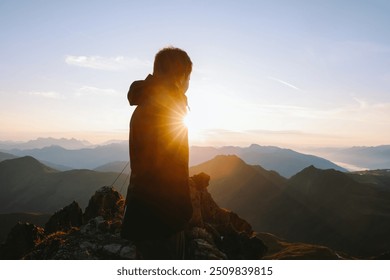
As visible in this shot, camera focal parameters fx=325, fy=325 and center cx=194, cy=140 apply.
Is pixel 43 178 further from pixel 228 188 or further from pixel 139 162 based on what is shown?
pixel 139 162

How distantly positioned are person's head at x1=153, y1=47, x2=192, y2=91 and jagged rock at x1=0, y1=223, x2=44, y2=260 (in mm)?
22080

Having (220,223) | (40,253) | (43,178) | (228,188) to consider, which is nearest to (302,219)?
(228,188)

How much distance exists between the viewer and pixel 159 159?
3.34m

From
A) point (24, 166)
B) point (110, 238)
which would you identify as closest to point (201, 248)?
point (110, 238)

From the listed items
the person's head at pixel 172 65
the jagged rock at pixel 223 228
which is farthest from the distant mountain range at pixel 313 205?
the person's head at pixel 172 65

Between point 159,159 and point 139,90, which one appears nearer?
point 159,159

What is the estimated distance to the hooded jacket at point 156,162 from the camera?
3344 millimetres

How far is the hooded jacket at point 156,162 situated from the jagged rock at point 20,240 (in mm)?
21679

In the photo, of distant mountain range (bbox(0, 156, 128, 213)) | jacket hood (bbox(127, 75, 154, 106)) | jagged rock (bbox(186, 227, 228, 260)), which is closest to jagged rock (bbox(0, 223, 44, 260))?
jagged rock (bbox(186, 227, 228, 260))

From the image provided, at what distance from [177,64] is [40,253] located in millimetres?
9061

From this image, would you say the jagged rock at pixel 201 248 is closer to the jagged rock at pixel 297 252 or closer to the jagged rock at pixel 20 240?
the jagged rock at pixel 20 240

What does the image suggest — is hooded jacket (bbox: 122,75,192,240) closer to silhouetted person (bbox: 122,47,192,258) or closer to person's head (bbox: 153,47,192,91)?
silhouetted person (bbox: 122,47,192,258)

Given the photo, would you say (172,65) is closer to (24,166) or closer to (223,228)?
(223,228)

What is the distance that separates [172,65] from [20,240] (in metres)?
25.2
